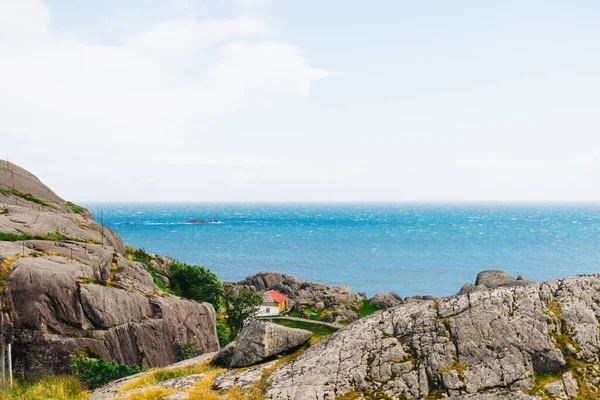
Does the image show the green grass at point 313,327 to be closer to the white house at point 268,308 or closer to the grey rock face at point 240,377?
the white house at point 268,308

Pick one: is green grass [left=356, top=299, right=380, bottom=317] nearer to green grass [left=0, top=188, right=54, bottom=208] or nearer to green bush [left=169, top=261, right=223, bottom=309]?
green bush [left=169, top=261, right=223, bottom=309]

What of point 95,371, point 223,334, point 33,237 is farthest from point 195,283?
point 95,371

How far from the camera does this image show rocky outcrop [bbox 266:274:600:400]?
12.5 meters

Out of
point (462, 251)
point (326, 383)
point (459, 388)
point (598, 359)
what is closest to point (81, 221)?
point (326, 383)

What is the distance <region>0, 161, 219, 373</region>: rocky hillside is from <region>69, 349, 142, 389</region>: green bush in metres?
1.77

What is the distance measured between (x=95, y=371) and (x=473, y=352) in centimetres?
2099

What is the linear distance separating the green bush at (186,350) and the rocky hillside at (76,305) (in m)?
0.45

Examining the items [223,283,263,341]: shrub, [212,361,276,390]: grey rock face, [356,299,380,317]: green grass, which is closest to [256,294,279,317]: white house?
[356,299,380,317]: green grass

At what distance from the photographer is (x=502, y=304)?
1434 cm

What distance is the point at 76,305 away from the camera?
1082 inches

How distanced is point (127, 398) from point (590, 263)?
17117 centimetres

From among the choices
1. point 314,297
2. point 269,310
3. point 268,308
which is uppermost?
point 268,308

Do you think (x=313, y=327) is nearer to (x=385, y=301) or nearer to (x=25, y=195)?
(x=385, y=301)

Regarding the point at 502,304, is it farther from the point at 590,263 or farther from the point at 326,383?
the point at 590,263
